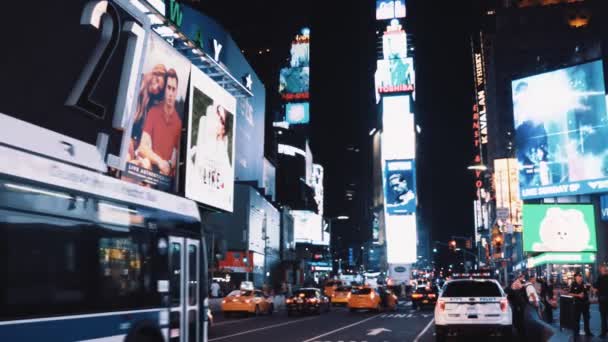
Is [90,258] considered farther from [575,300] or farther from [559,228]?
[559,228]

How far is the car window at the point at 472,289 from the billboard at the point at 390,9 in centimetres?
17541

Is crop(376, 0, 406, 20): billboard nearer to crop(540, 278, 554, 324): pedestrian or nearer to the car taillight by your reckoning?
crop(540, 278, 554, 324): pedestrian

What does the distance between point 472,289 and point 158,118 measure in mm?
23428

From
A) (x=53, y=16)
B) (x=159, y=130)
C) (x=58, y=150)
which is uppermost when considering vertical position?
(x=53, y=16)

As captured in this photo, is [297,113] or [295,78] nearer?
[295,78]

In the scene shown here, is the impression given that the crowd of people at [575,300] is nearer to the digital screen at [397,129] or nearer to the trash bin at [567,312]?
the trash bin at [567,312]

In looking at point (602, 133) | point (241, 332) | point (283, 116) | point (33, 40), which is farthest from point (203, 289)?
point (283, 116)

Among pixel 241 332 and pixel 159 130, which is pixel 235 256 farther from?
pixel 241 332

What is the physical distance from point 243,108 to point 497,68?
159ft

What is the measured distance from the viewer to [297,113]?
13938cm

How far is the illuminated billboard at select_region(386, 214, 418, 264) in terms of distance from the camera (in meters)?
155

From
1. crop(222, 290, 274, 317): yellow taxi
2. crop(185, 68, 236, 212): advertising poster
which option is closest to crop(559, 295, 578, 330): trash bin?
crop(222, 290, 274, 317): yellow taxi

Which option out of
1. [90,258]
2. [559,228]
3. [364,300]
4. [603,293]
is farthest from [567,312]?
[559,228]

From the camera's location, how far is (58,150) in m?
9.33
